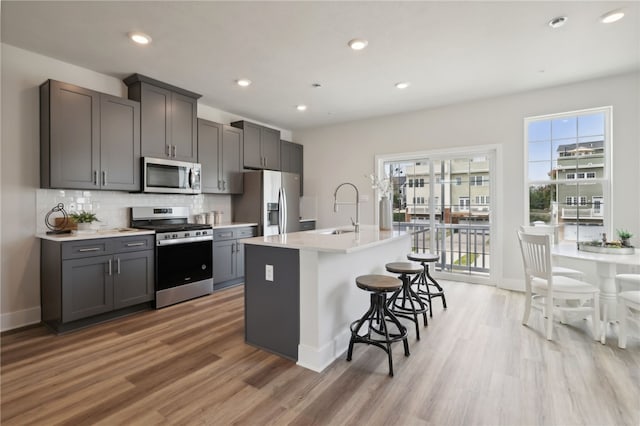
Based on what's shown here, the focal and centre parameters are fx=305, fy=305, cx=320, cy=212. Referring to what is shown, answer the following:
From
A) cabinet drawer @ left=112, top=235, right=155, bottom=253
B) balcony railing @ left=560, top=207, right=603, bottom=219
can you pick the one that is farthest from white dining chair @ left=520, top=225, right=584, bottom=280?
cabinet drawer @ left=112, top=235, right=155, bottom=253

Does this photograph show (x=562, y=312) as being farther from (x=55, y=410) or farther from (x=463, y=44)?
(x=55, y=410)

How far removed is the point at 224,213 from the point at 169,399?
11.4ft

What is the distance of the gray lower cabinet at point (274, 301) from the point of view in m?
2.41

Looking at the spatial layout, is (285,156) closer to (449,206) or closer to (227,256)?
(227,256)

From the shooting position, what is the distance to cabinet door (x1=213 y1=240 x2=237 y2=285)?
14.1 ft

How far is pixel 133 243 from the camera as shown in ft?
11.1

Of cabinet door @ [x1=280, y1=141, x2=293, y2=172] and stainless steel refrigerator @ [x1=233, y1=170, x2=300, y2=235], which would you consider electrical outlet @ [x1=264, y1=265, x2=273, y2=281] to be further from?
cabinet door @ [x1=280, y1=141, x2=293, y2=172]

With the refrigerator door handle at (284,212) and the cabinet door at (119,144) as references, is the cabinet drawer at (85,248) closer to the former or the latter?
the cabinet door at (119,144)

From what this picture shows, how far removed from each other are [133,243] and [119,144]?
1166 mm

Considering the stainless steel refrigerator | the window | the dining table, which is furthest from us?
the stainless steel refrigerator

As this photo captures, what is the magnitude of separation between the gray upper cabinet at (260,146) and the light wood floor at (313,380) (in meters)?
3.05

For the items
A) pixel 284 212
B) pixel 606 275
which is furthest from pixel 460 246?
pixel 284 212

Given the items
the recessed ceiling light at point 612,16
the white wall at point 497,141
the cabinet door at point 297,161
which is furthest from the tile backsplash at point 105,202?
the recessed ceiling light at point 612,16

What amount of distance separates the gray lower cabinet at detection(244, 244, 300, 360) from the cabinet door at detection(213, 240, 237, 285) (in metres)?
1.81
